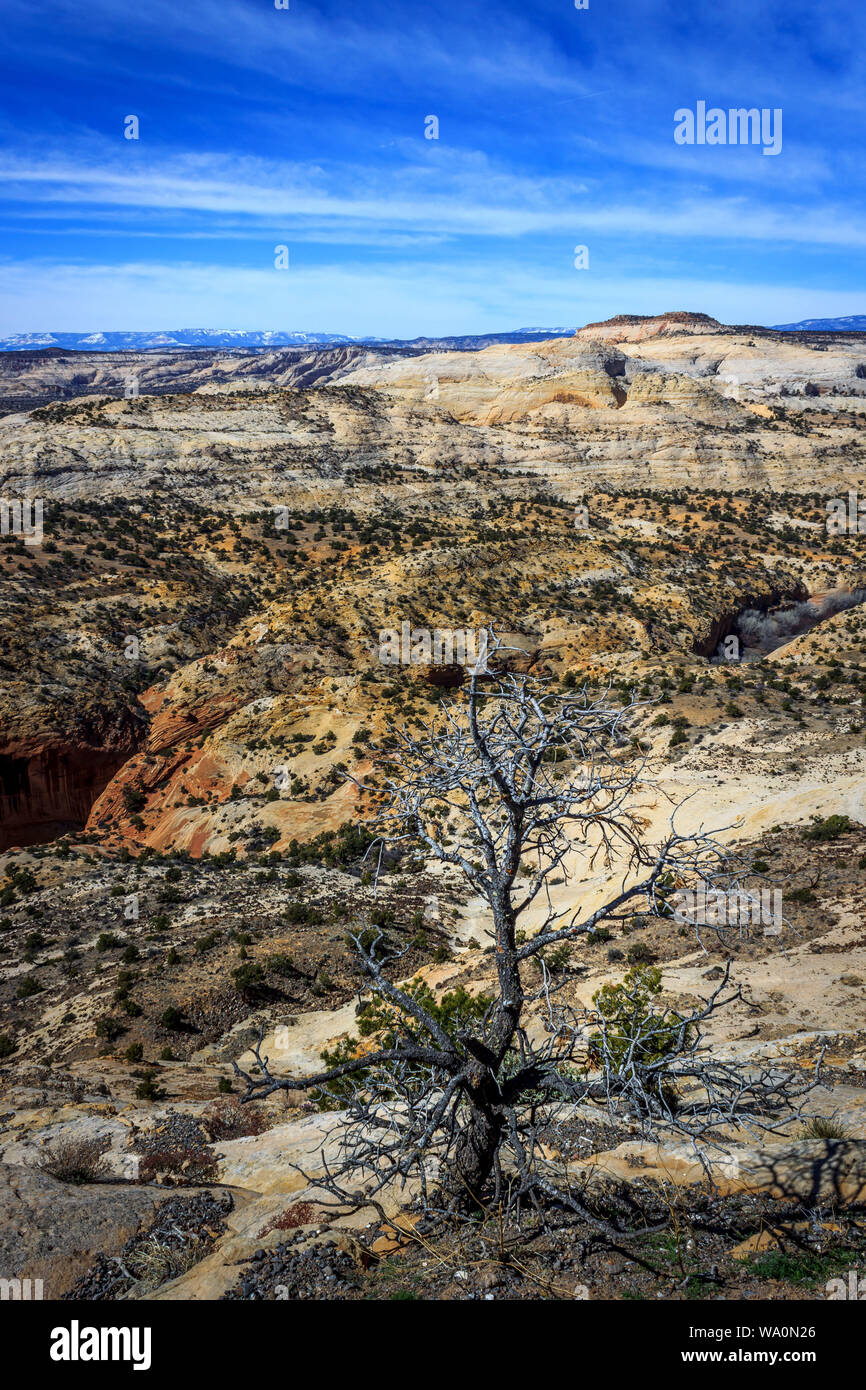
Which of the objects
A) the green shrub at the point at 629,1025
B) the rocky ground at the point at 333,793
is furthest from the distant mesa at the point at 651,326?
the green shrub at the point at 629,1025

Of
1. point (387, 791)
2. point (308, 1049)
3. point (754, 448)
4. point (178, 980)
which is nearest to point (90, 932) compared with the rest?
point (178, 980)

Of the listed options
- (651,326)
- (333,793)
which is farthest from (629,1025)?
(651,326)

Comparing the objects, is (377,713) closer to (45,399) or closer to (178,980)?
(178,980)

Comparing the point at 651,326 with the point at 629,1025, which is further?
the point at 651,326

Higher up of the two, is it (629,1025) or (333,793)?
(629,1025)

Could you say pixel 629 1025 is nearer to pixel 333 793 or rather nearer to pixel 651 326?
pixel 333 793

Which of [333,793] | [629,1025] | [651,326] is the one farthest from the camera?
[651,326]

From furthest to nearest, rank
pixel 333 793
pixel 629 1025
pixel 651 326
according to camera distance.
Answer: pixel 651 326
pixel 333 793
pixel 629 1025

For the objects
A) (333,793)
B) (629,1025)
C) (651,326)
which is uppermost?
(651,326)

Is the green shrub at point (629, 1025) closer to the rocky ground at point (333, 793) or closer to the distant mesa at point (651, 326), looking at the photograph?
the rocky ground at point (333, 793)
